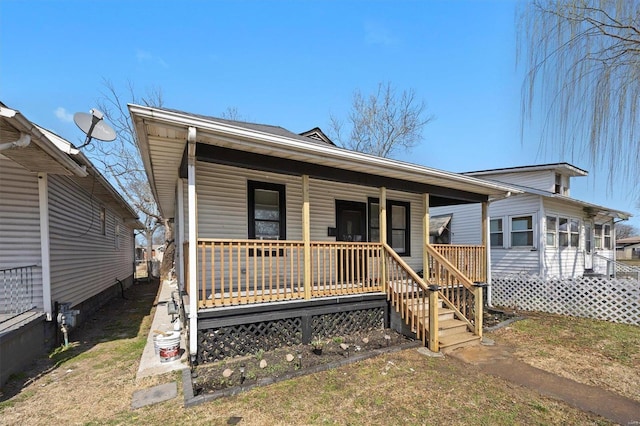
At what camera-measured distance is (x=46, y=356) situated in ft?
16.6

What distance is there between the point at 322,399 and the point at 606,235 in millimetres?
19007

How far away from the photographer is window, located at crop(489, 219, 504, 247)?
12286 mm

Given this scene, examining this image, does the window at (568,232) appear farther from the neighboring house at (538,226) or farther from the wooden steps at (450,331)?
the wooden steps at (450,331)

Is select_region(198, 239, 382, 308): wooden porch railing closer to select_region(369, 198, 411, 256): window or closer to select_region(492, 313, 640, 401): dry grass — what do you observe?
select_region(369, 198, 411, 256): window

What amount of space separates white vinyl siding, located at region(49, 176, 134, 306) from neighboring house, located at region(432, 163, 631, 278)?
12.7 m

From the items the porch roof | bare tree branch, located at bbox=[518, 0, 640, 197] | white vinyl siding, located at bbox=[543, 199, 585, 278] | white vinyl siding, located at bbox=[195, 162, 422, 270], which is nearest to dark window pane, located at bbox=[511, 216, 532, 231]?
white vinyl siding, located at bbox=[543, 199, 585, 278]

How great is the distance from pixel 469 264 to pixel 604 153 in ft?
16.3

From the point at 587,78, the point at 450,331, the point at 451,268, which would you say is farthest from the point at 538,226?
the point at 587,78

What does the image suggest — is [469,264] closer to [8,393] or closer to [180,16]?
[8,393]

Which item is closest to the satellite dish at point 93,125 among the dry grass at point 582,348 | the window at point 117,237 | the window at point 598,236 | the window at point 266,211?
the window at point 266,211

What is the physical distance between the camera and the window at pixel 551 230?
462 inches

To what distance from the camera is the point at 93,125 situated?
19.0 ft

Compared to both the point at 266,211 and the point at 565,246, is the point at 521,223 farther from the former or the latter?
the point at 266,211

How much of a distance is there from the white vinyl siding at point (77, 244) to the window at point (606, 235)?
21.4 meters
